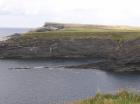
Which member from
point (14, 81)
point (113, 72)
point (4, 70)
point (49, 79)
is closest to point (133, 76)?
point (113, 72)

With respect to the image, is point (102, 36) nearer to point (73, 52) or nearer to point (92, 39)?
point (92, 39)

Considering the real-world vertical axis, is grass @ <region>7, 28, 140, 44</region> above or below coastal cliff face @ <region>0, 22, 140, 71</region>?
above

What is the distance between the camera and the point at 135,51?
5640 inches

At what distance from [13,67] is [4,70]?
8063 mm

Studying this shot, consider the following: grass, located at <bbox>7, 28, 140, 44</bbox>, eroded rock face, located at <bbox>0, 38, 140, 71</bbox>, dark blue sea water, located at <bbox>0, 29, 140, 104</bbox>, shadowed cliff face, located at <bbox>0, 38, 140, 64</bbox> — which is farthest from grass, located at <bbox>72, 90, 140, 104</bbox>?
grass, located at <bbox>7, 28, 140, 44</bbox>

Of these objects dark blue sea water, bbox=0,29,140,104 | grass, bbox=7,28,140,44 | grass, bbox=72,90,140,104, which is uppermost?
grass, bbox=72,90,140,104

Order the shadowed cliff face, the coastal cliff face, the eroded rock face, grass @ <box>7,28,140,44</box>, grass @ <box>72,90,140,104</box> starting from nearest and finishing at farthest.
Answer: grass @ <box>72,90,140,104</box>, the eroded rock face, the shadowed cliff face, the coastal cliff face, grass @ <box>7,28,140,44</box>

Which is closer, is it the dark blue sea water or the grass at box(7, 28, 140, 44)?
the dark blue sea water

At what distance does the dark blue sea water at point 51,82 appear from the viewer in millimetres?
78200

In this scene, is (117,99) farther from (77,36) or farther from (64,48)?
(77,36)

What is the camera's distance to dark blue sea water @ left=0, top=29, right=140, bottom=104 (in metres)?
78.2

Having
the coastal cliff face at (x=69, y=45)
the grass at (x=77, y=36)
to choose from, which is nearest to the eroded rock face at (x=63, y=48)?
the coastal cliff face at (x=69, y=45)

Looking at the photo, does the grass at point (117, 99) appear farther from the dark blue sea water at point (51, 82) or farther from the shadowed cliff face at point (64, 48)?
the shadowed cliff face at point (64, 48)

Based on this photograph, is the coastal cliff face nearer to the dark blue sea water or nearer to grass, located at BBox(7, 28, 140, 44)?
grass, located at BBox(7, 28, 140, 44)
